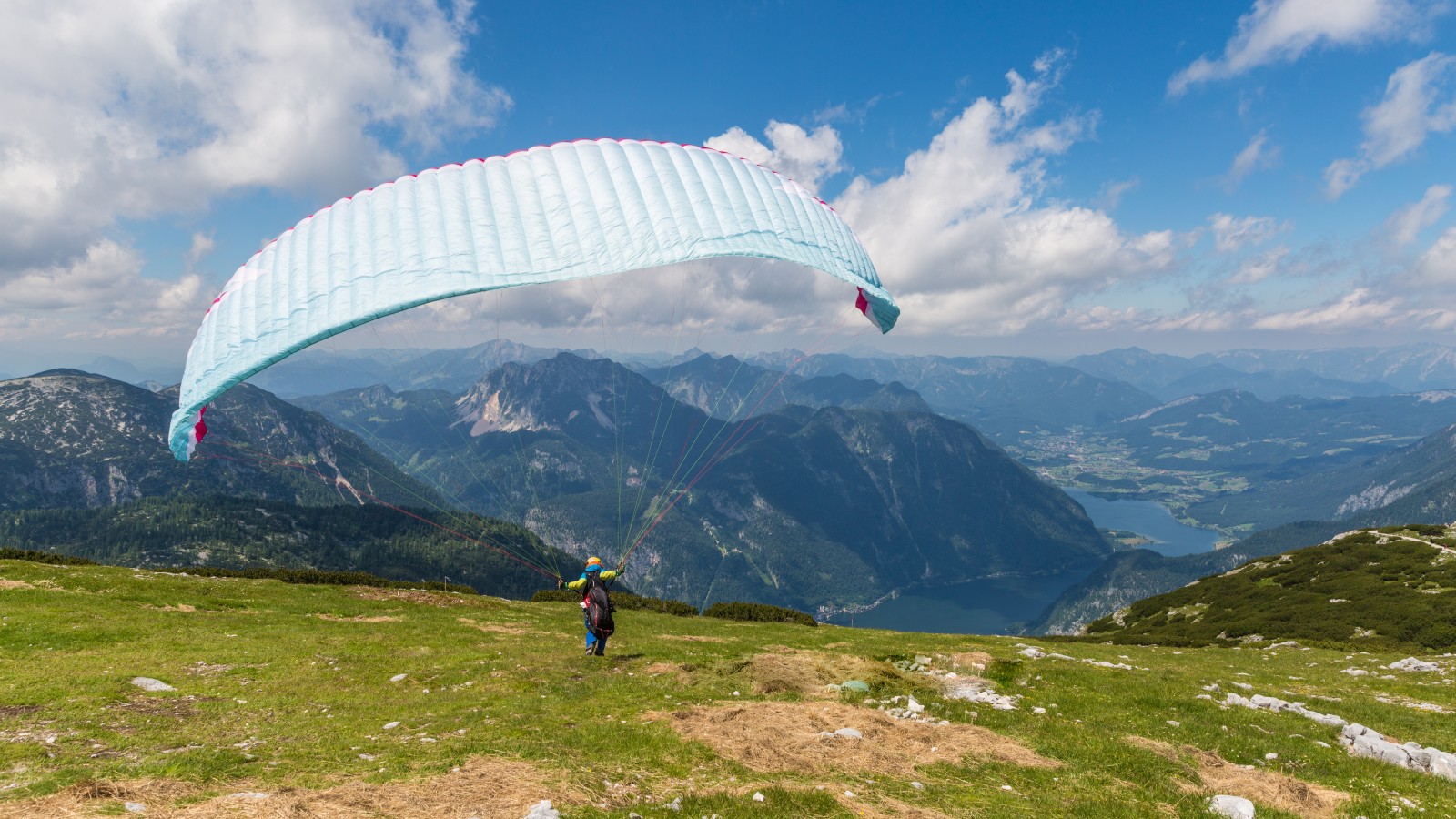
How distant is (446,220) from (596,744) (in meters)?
12.7

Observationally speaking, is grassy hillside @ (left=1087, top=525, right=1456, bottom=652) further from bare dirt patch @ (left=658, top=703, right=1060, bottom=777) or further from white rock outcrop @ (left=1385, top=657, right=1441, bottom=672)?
bare dirt patch @ (left=658, top=703, right=1060, bottom=777)

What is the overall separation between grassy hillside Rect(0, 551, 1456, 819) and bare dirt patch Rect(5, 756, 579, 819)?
0.04m

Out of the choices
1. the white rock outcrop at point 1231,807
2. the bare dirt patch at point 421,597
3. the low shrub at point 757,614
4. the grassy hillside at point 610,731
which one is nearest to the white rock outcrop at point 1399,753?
the grassy hillside at point 610,731

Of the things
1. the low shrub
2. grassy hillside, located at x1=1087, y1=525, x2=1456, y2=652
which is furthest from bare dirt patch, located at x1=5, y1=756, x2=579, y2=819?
grassy hillside, located at x1=1087, y1=525, x2=1456, y2=652

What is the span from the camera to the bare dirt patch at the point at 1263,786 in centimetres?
898

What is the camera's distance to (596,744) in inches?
425

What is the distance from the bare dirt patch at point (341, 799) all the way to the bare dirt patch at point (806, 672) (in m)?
7.56

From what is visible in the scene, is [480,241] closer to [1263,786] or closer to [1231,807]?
[1231,807]

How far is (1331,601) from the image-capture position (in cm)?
4669

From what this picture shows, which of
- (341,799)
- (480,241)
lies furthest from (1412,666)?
(480,241)

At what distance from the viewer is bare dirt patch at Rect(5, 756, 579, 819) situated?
6.90 meters

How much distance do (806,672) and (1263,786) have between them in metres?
9.25

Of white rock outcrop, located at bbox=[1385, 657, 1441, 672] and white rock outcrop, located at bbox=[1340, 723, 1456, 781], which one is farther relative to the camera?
white rock outcrop, located at bbox=[1385, 657, 1441, 672]

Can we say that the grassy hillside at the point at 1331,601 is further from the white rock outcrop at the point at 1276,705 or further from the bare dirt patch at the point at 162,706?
the bare dirt patch at the point at 162,706
